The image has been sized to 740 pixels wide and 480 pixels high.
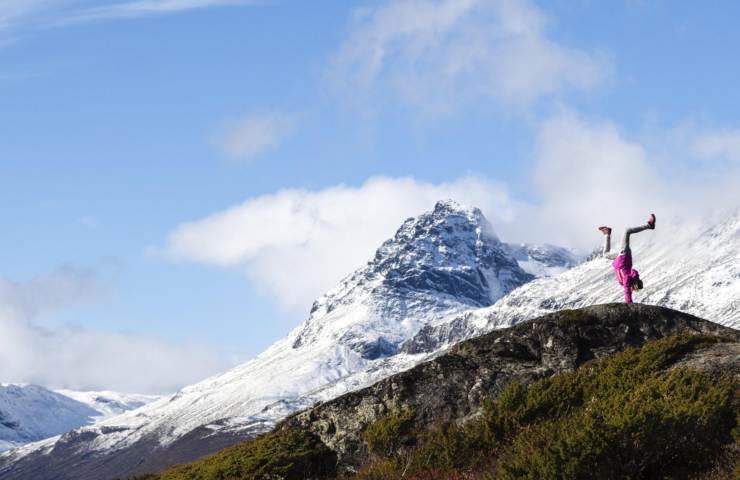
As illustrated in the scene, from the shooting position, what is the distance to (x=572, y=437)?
18.8m

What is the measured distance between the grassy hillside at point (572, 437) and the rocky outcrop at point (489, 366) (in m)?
0.67

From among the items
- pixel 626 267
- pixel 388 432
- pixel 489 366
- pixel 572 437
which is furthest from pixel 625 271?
pixel 572 437

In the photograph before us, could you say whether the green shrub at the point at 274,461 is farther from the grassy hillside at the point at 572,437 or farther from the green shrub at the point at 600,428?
the green shrub at the point at 600,428

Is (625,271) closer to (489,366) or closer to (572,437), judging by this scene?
(489,366)

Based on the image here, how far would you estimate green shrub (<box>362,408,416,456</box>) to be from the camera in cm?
2641

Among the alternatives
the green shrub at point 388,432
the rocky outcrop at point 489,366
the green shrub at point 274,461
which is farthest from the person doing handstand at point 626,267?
the green shrub at point 274,461

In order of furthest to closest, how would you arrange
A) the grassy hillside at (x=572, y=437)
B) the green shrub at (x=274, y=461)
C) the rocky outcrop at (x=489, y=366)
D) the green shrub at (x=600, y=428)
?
the rocky outcrop at (x=489, y=366) → the green shrub at (x=274, y=461) → the grassy hillside at (x=572, y=437) → the green shrub at (x=600, y=428)

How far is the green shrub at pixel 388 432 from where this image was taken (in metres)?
26.4

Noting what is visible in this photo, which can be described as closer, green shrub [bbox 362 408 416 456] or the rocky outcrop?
green shrub [bbox 362 408 416 456]

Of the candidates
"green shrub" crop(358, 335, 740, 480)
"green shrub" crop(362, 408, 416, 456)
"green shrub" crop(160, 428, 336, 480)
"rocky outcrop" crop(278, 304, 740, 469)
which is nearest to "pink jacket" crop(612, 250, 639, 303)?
"rocky outcrop" crop(278, 304, 740, 469)

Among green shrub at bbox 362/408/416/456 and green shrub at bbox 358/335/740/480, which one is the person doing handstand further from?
green shrub at bbox 362/408/416/456

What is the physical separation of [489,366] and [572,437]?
971 centimetres

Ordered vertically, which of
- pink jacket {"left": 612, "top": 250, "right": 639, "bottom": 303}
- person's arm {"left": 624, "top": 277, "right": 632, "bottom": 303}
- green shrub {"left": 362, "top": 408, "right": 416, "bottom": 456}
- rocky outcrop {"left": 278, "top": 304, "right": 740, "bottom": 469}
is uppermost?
pink jacket {"left": 612, "top": 250, "right": 639, "bottom": 303}

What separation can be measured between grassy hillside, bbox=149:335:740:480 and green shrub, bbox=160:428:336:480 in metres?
0.03
